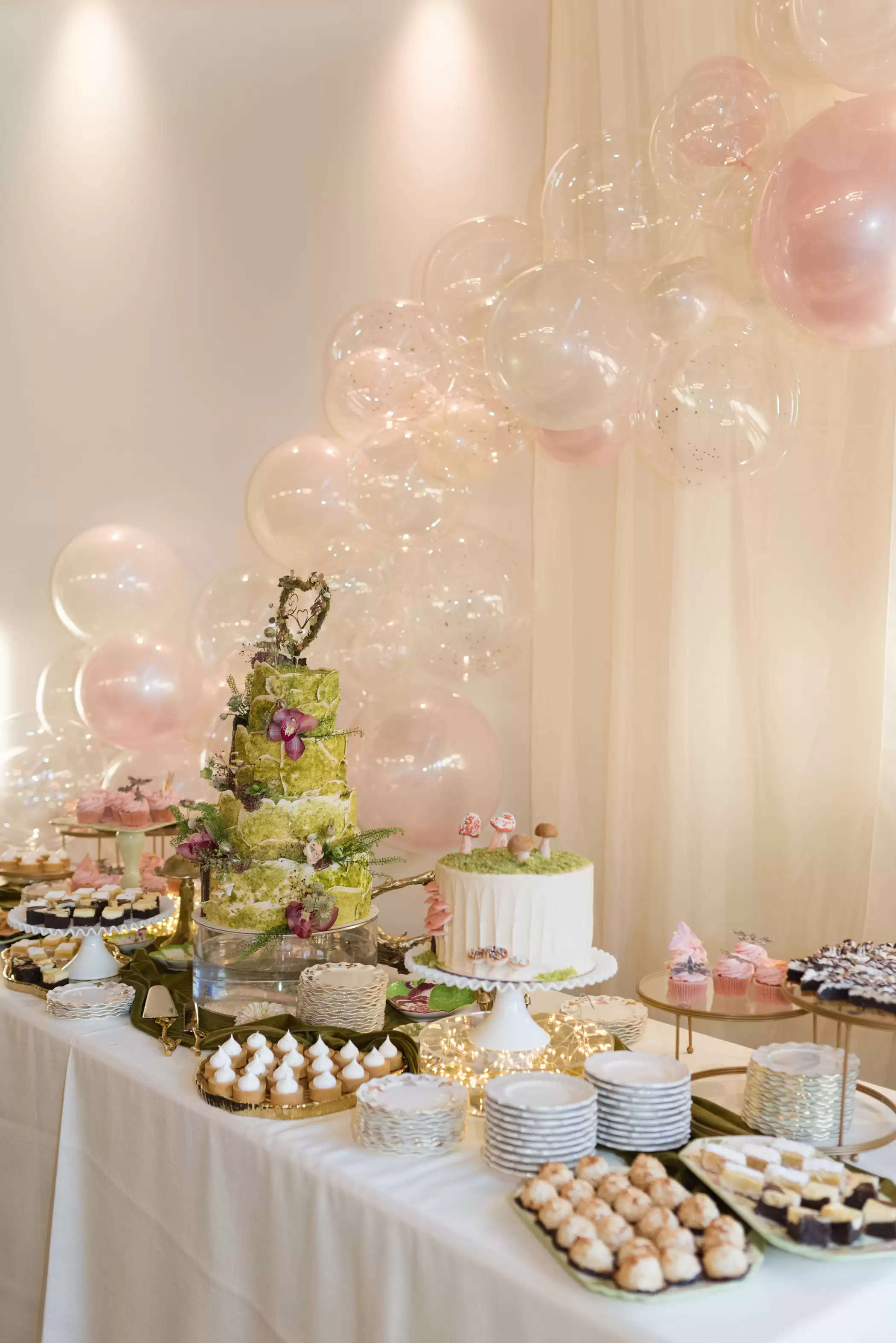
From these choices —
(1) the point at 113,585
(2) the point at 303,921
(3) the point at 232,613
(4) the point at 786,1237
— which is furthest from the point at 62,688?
(4) the point at 786,1237

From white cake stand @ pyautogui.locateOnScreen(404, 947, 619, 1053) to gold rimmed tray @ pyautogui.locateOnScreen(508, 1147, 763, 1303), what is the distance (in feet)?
1.53

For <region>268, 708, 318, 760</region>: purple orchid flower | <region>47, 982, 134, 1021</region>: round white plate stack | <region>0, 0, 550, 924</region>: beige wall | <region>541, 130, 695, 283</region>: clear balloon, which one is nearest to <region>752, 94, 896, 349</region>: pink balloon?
<region>541, 130, 695, 283</region>: clear balloon

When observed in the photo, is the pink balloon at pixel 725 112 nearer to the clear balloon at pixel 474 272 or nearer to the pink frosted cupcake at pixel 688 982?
the clear balloon at pixel 474 272

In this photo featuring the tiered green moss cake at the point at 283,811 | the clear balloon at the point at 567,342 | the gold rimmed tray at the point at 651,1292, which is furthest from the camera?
the clear balloon at the point at 567,342

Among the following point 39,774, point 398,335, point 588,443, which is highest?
point 398,335

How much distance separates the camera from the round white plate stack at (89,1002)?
2359 mm

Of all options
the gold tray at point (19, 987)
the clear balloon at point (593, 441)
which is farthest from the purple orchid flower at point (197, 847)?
the clear balloon at point (593, 441)

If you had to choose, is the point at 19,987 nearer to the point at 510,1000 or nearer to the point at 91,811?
the point at 91,811

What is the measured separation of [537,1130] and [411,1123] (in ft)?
0.65

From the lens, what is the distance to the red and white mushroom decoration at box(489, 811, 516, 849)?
2.06 metres

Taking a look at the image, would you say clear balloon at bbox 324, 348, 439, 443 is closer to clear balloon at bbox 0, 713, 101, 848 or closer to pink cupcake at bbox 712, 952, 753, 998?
clear balloon at bbox 0, 713, 101, 848

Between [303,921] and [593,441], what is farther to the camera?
[593,441]

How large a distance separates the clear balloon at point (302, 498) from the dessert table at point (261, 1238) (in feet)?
7.43

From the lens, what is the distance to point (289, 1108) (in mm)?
1848
